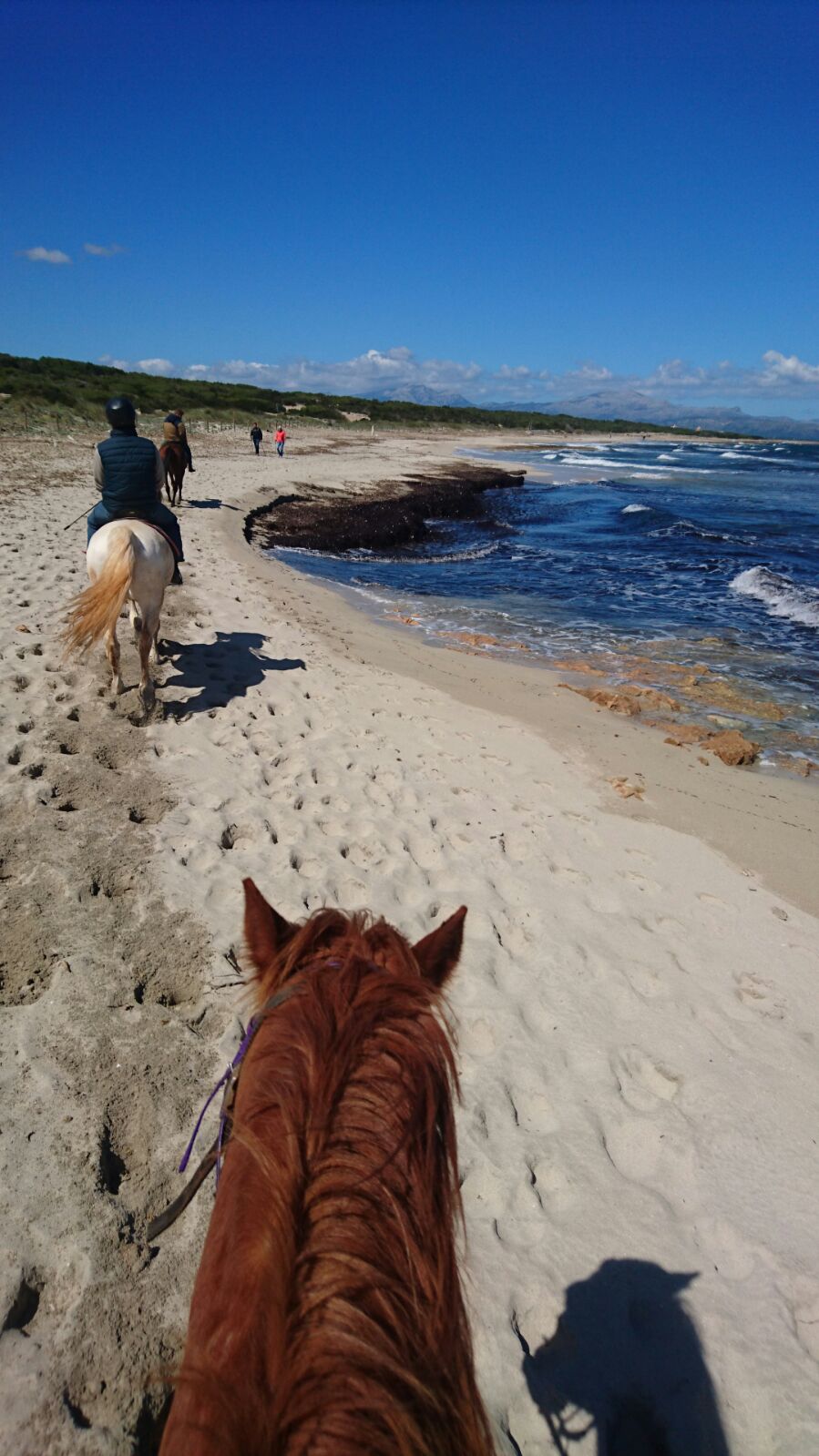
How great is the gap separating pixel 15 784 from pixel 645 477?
56.2 m

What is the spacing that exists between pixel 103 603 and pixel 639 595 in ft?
44.1

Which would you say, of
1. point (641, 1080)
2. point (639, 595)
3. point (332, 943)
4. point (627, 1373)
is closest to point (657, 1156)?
point (641, 1080)

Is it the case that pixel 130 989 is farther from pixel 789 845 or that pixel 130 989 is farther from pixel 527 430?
pixel 527 430

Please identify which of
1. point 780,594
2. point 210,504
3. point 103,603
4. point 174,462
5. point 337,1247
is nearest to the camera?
point 337,1247

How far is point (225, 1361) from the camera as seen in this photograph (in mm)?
993

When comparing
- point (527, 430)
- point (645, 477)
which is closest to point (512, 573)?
point (645, 477)

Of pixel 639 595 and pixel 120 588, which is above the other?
pixel 120 588

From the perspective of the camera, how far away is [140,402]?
41.1m

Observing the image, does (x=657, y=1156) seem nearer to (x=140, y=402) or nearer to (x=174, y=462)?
(x=174, y=462)

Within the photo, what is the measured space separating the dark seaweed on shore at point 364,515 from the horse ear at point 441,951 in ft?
54.0

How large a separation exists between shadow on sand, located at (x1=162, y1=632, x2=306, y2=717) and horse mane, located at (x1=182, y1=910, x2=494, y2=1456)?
5.09 m

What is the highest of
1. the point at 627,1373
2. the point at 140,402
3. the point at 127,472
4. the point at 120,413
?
the point at 140,402

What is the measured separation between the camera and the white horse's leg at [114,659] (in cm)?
577

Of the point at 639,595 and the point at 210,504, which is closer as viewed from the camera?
the point at 639,595
